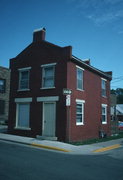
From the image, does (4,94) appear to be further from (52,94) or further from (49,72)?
(52,94)

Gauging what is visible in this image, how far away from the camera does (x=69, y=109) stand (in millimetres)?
15281

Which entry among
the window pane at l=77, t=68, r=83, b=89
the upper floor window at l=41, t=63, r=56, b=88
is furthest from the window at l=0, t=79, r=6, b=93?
the window pane at l=77, t=68, r=83, b=89

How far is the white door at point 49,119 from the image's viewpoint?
51.4 feet

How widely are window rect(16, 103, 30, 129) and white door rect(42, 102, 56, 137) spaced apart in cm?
191

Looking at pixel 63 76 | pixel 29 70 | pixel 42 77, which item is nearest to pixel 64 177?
pixel 63 76

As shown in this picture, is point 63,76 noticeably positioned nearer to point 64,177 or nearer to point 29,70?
point 29,70

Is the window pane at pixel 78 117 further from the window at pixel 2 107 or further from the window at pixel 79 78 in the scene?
the window at pixel 2 107

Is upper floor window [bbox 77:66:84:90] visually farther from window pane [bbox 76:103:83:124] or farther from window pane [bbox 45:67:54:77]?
window pane [bbox 45:67:54:77]

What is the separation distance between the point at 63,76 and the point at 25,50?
528 cm

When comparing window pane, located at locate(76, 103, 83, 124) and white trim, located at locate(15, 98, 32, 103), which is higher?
white trim, located at locate(15, 98, 32, 103)

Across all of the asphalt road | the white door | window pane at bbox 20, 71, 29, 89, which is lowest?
the asphalt road

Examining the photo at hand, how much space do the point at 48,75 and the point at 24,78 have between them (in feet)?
9.16

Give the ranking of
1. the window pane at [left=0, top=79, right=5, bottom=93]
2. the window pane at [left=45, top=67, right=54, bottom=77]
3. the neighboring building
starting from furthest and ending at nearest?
the window pane at [left=0, top=79, right=5, bottom=93], the neighboring building, the window pane at [left=45, top=67, right=54, bottom=77]

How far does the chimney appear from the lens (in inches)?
715
